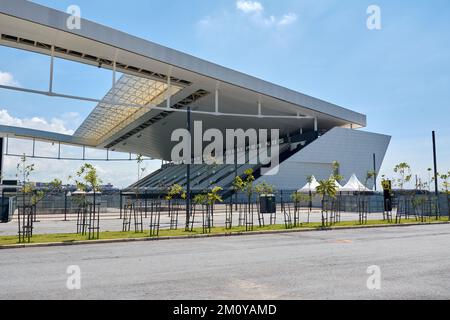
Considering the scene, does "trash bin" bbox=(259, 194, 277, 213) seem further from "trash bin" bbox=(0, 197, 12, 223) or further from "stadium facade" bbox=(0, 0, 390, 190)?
"trash bin" bbox=(0, 197, 12, 223)

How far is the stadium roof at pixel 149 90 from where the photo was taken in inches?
1102

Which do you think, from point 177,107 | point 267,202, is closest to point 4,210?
point 267,202


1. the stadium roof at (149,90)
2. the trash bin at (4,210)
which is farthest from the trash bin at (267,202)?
the trash bin at (4,210)

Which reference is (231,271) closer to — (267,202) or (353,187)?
(267,202)

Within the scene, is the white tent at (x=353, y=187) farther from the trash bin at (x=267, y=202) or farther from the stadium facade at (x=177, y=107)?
the stadium facade at (x=177, y=107)

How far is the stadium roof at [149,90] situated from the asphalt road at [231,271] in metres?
17.6

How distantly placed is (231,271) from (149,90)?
126ft

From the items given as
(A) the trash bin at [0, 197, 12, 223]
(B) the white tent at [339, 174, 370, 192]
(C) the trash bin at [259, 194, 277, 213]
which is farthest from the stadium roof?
(B) the white tent at [339, 174, 370, 192]

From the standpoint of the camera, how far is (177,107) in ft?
167

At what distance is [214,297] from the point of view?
654 cm

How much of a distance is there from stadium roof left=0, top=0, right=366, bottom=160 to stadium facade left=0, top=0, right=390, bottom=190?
0.07 metres
